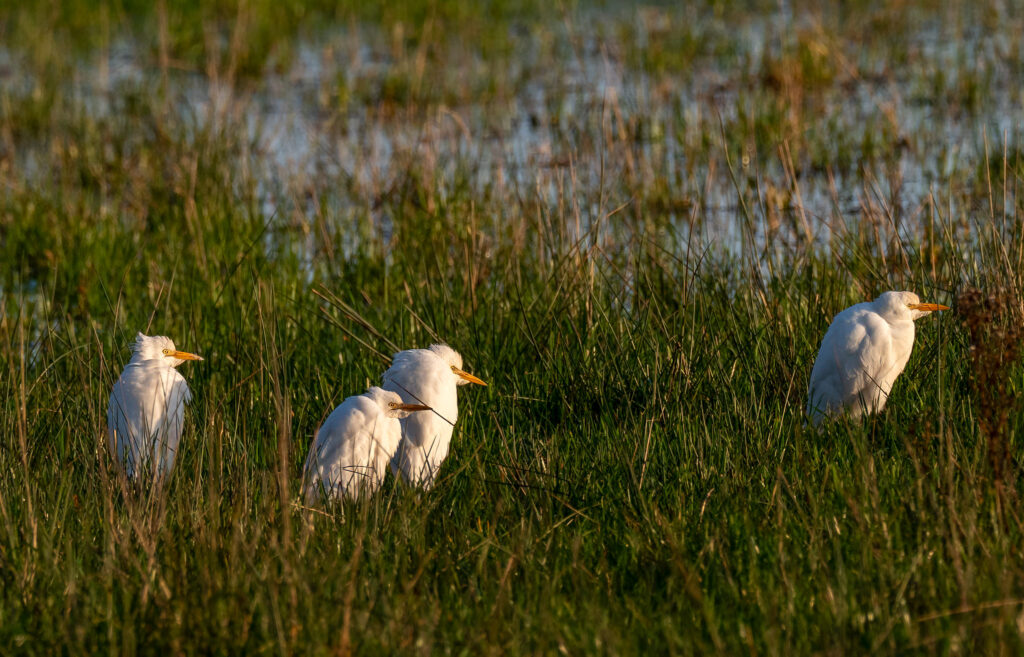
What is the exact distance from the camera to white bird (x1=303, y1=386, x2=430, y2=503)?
12.0 ft

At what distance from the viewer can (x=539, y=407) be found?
432 cm

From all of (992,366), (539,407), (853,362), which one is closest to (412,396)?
(539,407)

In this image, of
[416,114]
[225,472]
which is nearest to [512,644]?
[225,472]

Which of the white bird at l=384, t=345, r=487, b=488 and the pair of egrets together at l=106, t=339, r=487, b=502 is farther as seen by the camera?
the white bird at l=384, t=345, r=487, b=488

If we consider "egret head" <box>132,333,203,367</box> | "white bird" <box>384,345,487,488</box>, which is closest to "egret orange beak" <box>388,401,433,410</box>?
"white bird" <box>384,345,487,488</box>

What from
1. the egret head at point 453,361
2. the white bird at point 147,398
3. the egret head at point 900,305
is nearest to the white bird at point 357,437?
the egret head at point 453,361

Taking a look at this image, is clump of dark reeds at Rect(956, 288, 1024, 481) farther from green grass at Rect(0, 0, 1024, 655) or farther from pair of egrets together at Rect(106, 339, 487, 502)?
pair of egrets together at Rect(106, 339, 487, 502)

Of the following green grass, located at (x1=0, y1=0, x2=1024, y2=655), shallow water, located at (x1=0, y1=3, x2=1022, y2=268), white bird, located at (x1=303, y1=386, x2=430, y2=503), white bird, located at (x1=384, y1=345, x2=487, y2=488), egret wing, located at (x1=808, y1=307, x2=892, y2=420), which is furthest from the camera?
shallow water, located at (x1=0, y1=3, x2=1022, y2=268)

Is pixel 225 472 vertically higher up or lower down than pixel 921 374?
lower down

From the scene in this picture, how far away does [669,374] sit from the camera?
407cm

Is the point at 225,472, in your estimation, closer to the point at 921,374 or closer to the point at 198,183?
the point at 921,374

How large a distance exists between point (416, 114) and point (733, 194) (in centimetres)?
331

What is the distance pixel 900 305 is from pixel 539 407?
1237 mm

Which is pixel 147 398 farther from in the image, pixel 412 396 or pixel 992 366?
pixel 992 366
